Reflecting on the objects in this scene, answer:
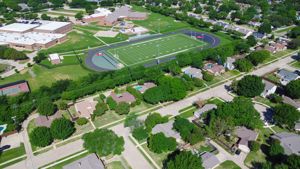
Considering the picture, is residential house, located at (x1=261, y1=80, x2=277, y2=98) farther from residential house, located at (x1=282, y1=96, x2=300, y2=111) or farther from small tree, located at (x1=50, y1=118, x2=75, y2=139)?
small tree, located at (x1=50, y1=118, x2=75, y2=139)

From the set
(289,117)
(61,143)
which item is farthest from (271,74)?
(61,143)

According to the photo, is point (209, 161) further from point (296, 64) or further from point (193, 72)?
point (296, 64)

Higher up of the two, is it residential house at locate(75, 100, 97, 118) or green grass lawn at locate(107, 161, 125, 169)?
residential house at locate(75, 100, 97, 118)

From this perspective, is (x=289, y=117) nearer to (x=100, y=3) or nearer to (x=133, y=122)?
(x=133, y=122)

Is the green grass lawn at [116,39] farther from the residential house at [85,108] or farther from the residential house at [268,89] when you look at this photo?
the residential house at [268,89]

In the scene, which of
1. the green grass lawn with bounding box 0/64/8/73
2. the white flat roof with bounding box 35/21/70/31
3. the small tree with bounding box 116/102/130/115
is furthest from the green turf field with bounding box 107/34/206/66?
the green grass lawn with bounding box 0/64/8/73

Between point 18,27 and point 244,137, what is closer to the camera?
point 244,137

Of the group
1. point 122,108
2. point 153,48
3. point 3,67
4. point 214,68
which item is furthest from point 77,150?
point 153,48
